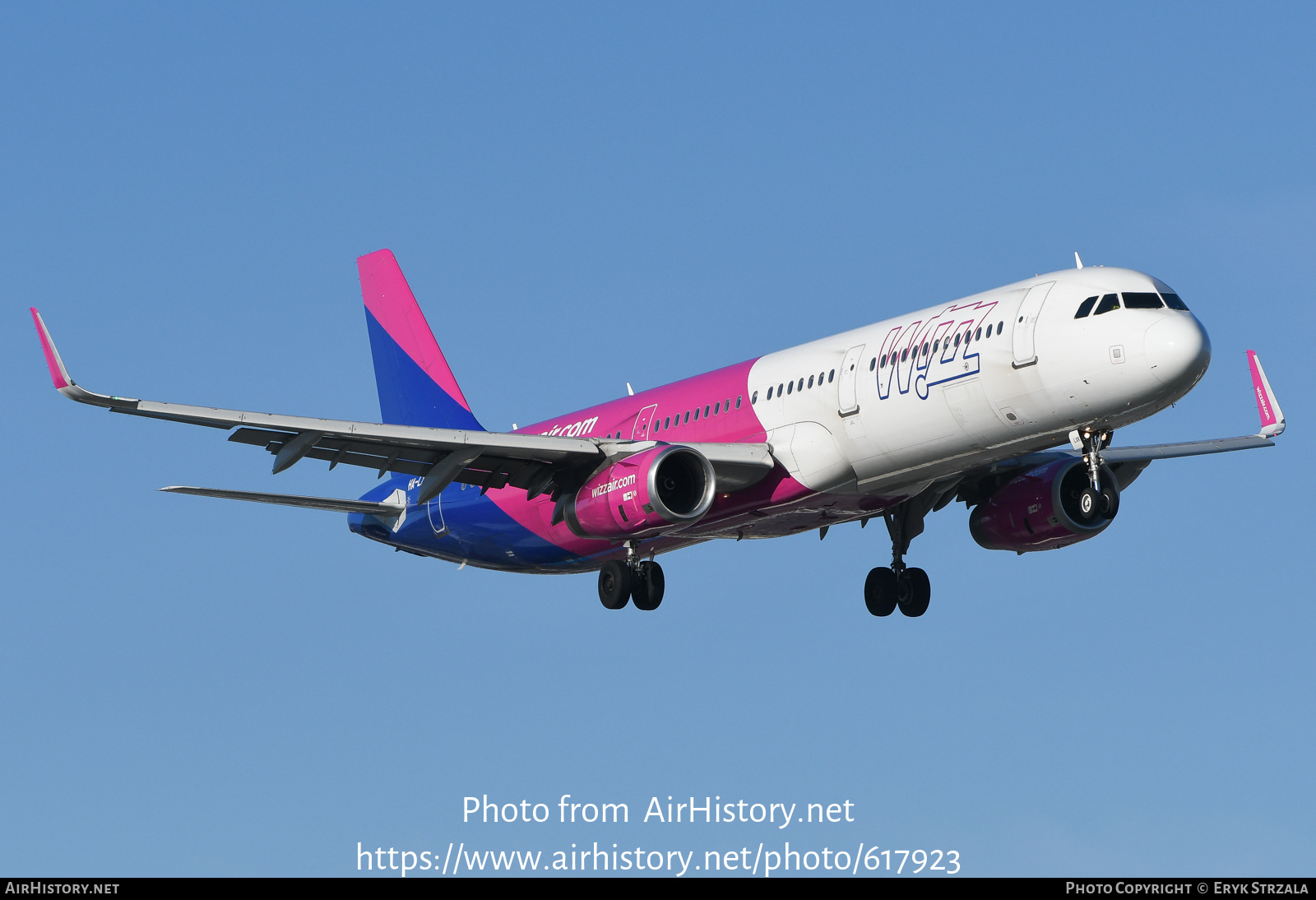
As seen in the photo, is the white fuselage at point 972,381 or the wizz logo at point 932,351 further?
the wizz logo at point 932,351

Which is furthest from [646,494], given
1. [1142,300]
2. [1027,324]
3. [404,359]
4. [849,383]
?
[404,359]

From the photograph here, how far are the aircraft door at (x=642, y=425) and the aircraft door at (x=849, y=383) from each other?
5.68 metres

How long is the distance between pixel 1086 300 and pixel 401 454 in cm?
1412

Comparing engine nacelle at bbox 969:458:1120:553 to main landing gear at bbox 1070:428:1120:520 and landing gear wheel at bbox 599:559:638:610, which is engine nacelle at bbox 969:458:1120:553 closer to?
main landing gear at bbox 1070:428:1120:520

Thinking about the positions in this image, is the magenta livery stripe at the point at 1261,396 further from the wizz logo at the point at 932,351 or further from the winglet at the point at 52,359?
the winglet at the point at 52,359

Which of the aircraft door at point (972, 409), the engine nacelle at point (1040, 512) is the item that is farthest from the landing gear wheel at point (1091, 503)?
the engine nacelle at point (1040, 512)

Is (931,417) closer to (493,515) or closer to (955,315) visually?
(955,315)

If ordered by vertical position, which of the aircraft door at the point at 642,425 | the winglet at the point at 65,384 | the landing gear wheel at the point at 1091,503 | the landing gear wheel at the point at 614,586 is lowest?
the winglet at the point at 65,384

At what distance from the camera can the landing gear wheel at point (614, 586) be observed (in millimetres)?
37844

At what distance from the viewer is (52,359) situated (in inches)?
1192

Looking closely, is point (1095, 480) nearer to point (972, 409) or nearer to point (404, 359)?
point (972, 409)

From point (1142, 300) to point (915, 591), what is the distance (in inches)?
427

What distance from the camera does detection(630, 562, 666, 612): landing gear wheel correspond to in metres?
37.9

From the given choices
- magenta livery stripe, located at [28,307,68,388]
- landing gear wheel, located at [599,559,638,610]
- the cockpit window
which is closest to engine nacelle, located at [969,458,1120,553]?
the cockpit window
